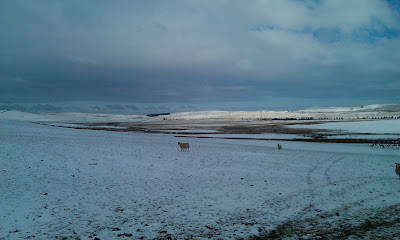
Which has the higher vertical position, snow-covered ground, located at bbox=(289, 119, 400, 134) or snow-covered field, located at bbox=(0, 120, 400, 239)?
snow-covered ground, located at bbox=(289, 119, 400, 134)

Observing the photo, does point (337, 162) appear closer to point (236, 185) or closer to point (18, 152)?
point (236, 185)

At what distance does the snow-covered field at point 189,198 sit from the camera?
7988 millimetres

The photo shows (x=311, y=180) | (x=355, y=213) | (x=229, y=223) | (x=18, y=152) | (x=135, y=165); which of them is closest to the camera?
(x=229, y=223)

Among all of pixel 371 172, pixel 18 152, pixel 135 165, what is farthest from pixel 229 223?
pixel 18 152

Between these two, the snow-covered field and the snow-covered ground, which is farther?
the snow-covered ground

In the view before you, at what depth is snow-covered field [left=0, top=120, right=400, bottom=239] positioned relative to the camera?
7988mm

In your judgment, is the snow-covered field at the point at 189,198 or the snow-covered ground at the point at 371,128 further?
the snow-covered ground at the point at 371,128

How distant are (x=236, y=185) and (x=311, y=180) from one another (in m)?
4.23

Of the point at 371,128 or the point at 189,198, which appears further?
the point at 371,128

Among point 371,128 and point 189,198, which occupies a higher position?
point 371,128

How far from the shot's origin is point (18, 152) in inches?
750

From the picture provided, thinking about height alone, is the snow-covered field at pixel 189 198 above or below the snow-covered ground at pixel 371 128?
below

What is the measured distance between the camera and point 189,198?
36.7 feet

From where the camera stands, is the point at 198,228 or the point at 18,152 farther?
the point at 18,152
